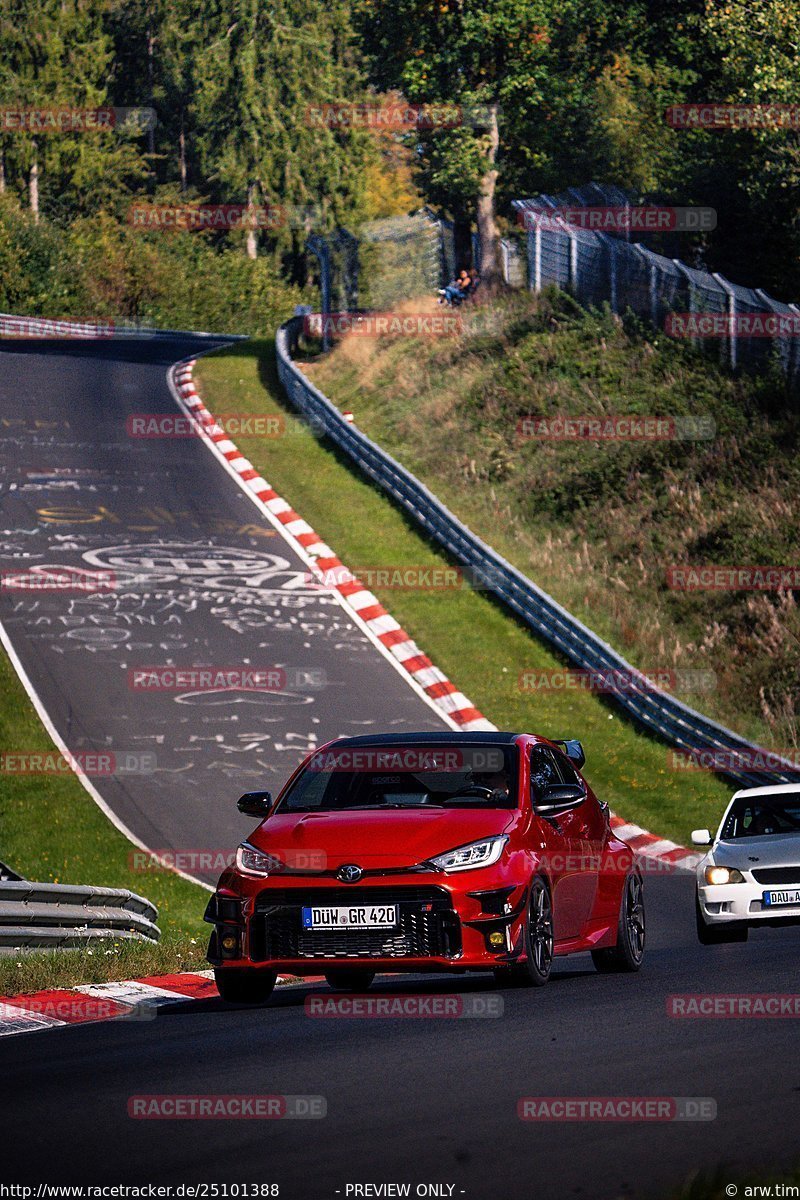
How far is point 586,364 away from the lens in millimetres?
38469

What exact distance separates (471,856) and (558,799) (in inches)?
38.3

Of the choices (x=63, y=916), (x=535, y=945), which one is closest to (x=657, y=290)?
(x=63, y=916)

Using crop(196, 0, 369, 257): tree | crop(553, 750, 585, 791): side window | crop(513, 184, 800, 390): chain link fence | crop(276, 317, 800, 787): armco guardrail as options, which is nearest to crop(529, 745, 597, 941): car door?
crop(553, 750, 585, 791): side window

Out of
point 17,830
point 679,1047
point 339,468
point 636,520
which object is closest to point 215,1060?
point 679,1047

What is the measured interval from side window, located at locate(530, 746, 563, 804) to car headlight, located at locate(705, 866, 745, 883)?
11.5ft

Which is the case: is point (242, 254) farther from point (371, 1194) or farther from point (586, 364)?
point (371, 1194)

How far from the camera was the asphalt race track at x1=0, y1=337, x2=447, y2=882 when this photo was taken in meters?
21.5

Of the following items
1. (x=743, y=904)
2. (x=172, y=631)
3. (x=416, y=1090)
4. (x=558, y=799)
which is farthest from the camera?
(x=172, y=631)

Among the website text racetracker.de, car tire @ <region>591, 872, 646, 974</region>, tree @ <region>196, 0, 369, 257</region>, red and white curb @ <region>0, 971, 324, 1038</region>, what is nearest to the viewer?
the website text racetracker.de

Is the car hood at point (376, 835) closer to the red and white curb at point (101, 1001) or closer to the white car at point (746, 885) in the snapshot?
the red and white curb at point (101, 1001)

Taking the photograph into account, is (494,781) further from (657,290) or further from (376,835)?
(657,290)

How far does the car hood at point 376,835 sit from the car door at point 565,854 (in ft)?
1.47

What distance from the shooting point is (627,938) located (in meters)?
11.5

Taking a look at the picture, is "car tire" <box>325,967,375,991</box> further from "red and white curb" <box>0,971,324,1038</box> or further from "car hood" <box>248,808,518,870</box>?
"car hood" <box>248,808,518,870</box>
